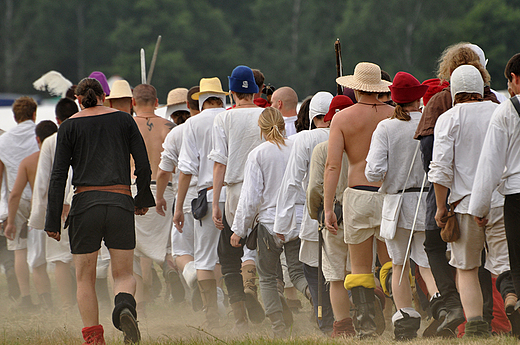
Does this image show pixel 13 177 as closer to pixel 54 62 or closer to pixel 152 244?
pixel 152 244

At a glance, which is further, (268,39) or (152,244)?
(268,39)

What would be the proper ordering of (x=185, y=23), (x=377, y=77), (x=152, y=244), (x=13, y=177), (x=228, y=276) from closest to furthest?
(x=377, y=77) < (x=228, y=276) < (x=152, y=244) < (x=13, y=177) < (x=185, y=23)

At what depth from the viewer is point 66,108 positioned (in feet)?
25.0

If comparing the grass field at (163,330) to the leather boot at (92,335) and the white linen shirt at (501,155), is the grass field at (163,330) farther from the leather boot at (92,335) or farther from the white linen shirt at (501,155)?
the white linen shirt at (501,155)

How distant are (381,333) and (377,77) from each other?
6.35 ft

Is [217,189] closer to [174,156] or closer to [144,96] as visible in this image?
[174,156]

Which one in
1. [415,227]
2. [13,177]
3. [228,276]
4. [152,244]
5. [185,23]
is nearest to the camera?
[415,227]

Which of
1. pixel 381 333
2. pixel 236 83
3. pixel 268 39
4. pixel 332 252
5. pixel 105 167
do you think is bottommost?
pixel 381 333

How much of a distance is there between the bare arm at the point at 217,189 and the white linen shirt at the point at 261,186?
1.01ft

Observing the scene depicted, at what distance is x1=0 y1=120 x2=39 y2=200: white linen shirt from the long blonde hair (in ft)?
11.3

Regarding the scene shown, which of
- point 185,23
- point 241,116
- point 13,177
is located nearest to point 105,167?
point 241,116

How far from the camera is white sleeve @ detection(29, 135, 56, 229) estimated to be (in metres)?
7.22

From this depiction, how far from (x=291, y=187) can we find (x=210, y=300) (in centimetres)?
145

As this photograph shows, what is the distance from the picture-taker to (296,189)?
5.97 m
